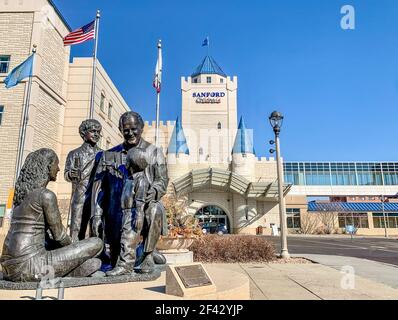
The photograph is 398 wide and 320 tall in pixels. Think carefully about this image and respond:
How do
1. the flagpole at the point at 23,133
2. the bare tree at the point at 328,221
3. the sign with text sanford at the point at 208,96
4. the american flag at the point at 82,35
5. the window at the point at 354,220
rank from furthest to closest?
the sign with text sanford at the point at 208,96 < the window at the point at 354,220 < the bare tree at the point at 328,221 < the flagpole at the point at 23,133 < the american flag at the point at 82,35

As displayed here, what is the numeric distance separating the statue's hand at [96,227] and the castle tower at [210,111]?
35.2 meters

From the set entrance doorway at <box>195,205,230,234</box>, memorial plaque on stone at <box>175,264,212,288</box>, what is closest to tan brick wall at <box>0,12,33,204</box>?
memorial plaque on stone at <box>175,264,212,288</box>

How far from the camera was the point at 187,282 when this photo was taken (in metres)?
Answer: 3.28

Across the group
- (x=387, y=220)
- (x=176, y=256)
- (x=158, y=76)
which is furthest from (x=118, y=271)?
(x=387, y=220)

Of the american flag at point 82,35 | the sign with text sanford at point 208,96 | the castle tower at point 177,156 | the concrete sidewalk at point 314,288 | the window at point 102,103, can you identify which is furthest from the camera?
the sign with text sanford at point 208,96

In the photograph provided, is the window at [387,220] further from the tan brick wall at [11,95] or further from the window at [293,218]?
the tan brick wall at [11,95]

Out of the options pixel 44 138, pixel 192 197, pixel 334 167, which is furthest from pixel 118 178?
pixel 334 167

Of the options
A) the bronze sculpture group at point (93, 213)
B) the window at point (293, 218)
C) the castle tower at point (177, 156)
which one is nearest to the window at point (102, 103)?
the castle tower at point (177, 156)

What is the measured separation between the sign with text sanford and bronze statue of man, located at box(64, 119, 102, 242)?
38.8 metres

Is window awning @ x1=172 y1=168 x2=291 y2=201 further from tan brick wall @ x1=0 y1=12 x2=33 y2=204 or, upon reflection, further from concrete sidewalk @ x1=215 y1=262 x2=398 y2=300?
concrete sidewalk @ x1=215 y1=262 x2=398 y2=300

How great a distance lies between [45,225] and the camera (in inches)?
145

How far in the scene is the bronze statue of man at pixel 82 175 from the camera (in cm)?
455

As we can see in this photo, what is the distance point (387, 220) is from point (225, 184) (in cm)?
2481

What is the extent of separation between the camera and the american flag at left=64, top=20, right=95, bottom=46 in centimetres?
1462
